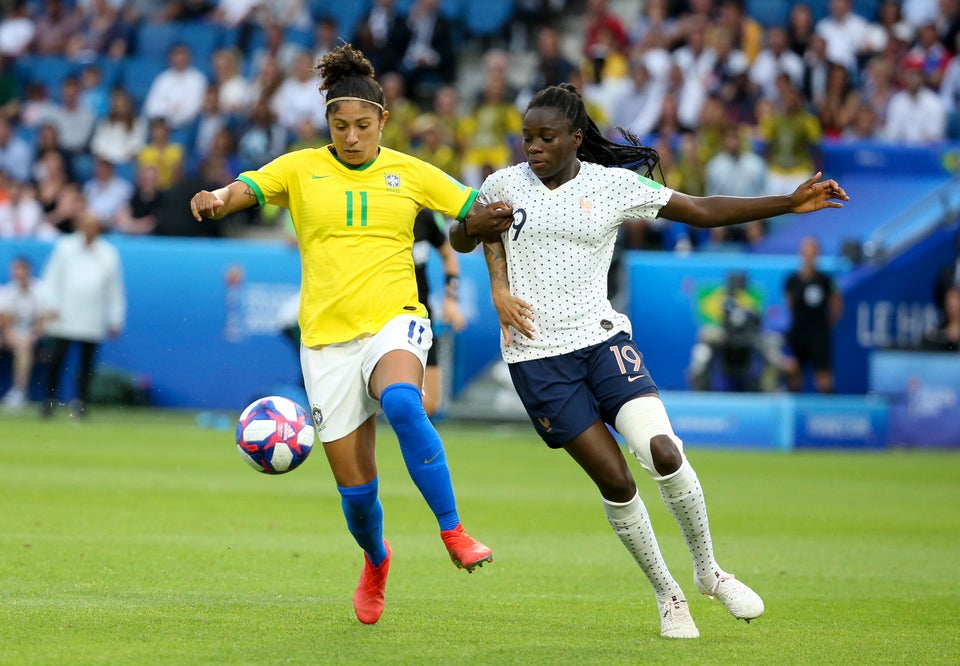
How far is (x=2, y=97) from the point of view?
25.7 metres

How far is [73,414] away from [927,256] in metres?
11.4

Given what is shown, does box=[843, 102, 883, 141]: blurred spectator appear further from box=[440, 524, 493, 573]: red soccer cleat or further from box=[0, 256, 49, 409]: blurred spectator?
box=[440, 524, 493, 573]: red soccer cleat

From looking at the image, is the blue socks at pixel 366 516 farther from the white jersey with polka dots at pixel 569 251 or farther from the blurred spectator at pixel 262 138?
the blurred spectator at pixel 262 138

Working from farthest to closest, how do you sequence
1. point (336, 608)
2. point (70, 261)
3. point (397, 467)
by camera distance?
1. point (70, 261)
2. point (397, 467)
3. point (336, 608)

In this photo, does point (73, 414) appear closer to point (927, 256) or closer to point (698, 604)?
point (927, 256)

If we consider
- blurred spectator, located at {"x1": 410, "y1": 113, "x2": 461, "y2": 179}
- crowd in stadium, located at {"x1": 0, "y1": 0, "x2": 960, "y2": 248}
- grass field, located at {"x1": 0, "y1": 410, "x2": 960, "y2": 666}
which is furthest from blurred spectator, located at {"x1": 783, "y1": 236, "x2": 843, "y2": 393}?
blurred spectator, located at {"x1": 410, "y1": 113, "x2": 461, "y2": 179}

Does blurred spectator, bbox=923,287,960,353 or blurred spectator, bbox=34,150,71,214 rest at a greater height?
blurred spectator, bbox=34,150,71,214

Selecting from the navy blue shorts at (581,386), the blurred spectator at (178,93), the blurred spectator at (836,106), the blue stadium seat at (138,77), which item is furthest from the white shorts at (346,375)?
the blue stadium seat at (138,77)

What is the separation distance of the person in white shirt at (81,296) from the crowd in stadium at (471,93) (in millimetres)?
2364

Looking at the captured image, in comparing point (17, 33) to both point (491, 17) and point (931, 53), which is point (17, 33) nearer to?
point (491, 17)

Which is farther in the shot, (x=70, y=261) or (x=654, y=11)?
(x=654, y=11)

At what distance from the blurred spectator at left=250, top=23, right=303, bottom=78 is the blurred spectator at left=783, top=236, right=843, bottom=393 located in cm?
903

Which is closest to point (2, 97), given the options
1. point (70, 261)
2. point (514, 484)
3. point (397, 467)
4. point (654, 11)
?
point (70, 261)

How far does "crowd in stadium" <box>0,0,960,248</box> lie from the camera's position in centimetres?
2131
